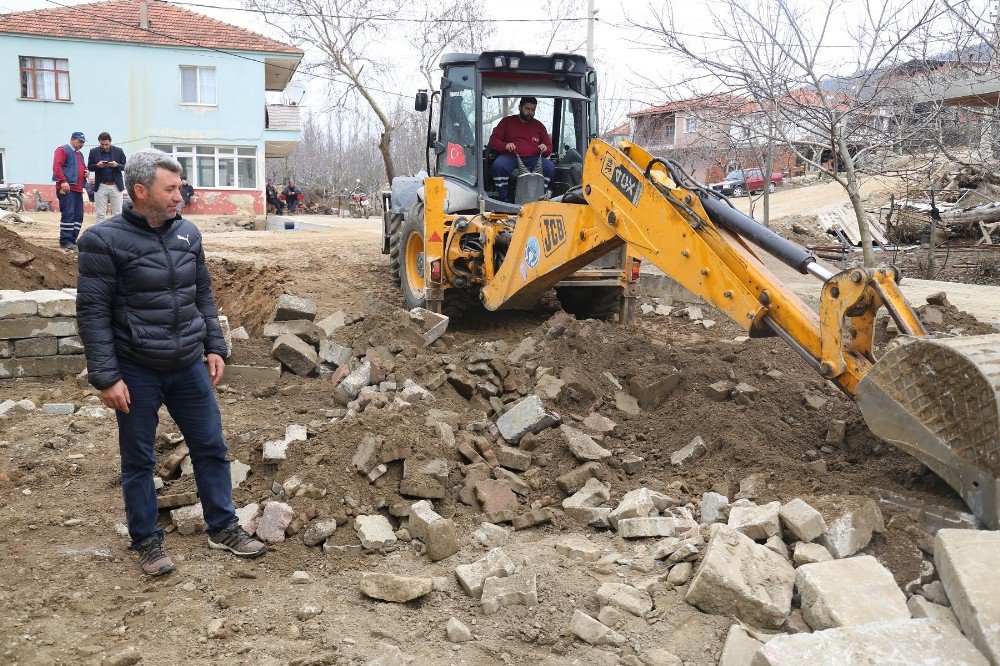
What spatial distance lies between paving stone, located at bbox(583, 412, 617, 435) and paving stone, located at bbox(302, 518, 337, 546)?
1775 mm

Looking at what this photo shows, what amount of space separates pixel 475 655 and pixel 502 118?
242 inches

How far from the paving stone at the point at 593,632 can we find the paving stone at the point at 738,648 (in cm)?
39

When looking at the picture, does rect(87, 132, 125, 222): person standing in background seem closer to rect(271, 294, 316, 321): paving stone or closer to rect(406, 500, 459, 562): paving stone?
rect(271, 294, 316, 321): paving stone

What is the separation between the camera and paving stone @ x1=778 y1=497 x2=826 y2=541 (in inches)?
146

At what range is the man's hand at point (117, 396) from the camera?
3666 mm

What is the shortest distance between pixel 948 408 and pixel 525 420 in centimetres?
236

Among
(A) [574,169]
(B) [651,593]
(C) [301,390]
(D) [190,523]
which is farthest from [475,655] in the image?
(A) [574,169]

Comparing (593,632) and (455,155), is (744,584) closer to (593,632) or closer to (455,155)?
(593,632)

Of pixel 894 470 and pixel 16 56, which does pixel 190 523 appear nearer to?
pixel 894 470

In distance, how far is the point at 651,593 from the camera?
3576 millimetres

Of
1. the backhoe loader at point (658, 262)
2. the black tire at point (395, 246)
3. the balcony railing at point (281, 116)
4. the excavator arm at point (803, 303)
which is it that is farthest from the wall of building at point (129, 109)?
the excavator arm at point (803, 303)

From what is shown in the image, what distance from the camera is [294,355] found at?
6867 millimetres

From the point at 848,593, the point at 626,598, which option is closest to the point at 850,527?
the point at 848,593

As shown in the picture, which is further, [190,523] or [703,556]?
[190,523]
